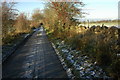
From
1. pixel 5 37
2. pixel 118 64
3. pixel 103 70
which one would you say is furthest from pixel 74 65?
pixel 5 37

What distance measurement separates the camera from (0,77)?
797 cm

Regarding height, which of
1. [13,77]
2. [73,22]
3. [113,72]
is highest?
[73,22]

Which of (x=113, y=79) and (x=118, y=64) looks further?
(x=118, y=64)

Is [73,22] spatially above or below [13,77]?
above

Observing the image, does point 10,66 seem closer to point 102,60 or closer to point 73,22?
point 102,60

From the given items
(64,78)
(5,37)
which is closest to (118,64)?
(64,78)

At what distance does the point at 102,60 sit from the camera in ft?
27.5

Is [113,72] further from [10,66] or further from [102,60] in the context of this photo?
[10,66]

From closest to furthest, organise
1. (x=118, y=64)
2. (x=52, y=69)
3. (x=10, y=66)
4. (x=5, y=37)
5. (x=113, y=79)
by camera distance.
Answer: (x=113, y=79) < (x=118, y=64) < (x=52, y=69) < (x=10, y=66) < (x=5, y=37)

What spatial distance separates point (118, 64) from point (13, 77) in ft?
15.3

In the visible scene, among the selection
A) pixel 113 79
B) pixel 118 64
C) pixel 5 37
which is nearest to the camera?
pixel 113 79

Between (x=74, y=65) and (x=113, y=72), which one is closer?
(x=113, y=72)

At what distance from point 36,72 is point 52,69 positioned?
898 mm

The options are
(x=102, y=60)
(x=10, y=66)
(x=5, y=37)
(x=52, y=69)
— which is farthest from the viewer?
(x=5, y=37)
